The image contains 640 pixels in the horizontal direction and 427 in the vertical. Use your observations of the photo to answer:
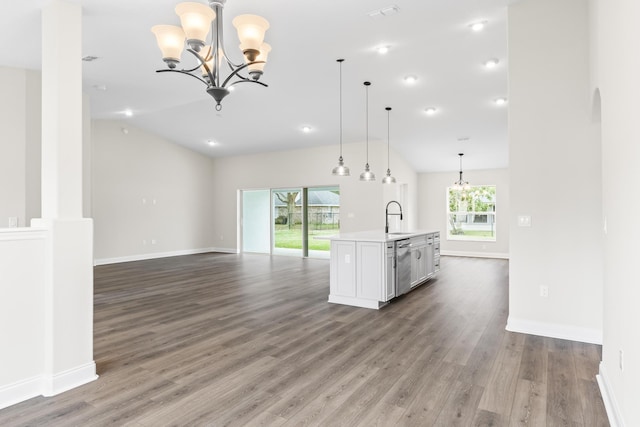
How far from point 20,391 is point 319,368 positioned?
2024 mm

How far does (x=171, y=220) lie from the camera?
10.2 meters

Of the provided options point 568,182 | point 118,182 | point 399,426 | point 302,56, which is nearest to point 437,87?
point 302,56

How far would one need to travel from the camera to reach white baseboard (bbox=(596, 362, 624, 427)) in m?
2.07

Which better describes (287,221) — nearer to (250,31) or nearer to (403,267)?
(403,267)

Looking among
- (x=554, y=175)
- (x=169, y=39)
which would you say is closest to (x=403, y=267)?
(x=554, y=175)

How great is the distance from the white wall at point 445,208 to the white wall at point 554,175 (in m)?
6.51

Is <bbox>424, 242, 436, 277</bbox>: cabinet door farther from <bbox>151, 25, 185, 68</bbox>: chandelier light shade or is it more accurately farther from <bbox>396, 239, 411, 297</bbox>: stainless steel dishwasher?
<bbox>151, 25, 185, 68</bbox>: chandelier light shade

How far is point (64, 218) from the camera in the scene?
268 centimetres

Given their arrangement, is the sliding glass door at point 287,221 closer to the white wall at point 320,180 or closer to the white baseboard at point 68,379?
Result: the white wall at point 320,180

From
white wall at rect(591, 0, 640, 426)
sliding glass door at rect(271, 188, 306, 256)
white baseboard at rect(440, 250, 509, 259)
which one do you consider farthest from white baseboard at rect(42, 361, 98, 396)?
white baseboard at rect(440, 250, 509, 259)

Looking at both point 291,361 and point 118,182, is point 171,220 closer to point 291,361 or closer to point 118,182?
point 118,182

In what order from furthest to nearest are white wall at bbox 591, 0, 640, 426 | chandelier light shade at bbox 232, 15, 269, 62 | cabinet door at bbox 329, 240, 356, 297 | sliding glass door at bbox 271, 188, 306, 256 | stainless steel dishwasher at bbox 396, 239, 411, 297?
sliding glass door at bbox 271, 188, 306, 256
stainless steel dishwasher at bbox 396, 239, 411, 297
cabinet door at bbox 329, 240, 356, 297
chandelier light shade at bbox 232, 15, 269, 62
white wall at bbox 591, 0, 640, 426

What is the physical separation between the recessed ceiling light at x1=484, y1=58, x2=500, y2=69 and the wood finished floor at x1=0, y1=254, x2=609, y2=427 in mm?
3208

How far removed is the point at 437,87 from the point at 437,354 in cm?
425
